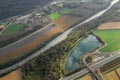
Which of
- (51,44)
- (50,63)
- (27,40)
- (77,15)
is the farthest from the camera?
(77,15)

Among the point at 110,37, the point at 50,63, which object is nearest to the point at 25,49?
the point at 50,63

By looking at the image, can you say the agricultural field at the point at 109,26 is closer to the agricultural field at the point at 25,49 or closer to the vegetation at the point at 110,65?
the agricultural field at the point at 25,49

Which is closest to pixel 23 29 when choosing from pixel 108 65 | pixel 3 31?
pixel 3 31

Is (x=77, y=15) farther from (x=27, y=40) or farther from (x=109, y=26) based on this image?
(x=27, y=40)

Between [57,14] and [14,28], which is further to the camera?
[57,14]

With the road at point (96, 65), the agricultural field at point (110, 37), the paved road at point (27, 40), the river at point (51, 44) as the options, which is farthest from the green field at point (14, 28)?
the road at point (96, 65)

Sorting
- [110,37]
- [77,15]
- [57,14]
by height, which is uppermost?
[110,37]
